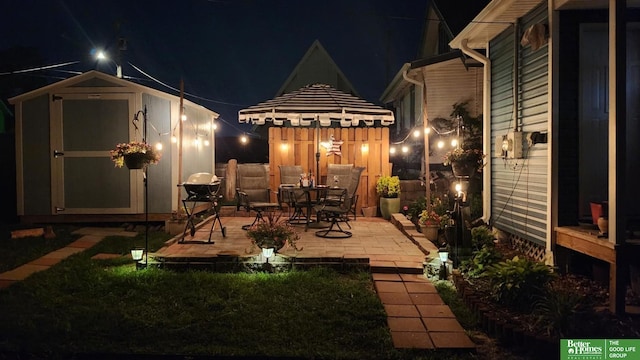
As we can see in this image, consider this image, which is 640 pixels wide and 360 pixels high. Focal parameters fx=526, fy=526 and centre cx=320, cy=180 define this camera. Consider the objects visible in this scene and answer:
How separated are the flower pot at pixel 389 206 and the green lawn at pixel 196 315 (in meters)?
4.22

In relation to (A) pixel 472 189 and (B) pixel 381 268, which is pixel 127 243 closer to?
(B) pixel 381 268

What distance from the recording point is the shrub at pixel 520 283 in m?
4.38

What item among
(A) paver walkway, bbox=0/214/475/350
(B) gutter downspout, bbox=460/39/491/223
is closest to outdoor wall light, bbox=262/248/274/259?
(A) paver walkway, bbox=0/214/475/350

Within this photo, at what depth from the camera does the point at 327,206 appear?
8.13 meters

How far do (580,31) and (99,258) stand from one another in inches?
250

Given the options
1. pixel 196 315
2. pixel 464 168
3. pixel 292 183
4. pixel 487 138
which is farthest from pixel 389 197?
pixel 196 315

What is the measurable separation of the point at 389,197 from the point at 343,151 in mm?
1378

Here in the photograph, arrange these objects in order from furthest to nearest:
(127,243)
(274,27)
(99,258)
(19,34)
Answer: (274,27) < (19,34) < (127,243) < (99,258)

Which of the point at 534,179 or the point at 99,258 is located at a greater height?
the point at 534,179

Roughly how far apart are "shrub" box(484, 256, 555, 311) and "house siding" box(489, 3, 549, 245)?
1.38 metres

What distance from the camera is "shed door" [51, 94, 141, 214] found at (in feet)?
30.8

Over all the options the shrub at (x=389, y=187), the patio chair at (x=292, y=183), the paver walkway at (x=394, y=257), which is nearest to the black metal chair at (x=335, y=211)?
the paver walkway at (x=394, y=257)

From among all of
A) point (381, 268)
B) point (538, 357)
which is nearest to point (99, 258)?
point (381, 268)

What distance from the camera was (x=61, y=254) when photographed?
729 centimetres
